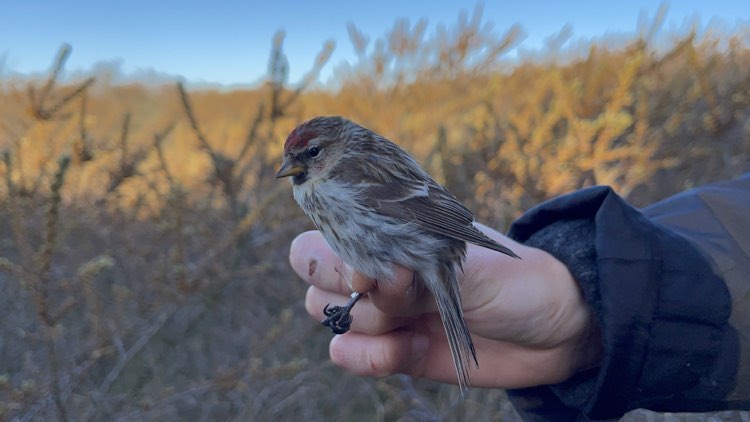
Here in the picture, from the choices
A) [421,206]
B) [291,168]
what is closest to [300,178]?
[291,168]

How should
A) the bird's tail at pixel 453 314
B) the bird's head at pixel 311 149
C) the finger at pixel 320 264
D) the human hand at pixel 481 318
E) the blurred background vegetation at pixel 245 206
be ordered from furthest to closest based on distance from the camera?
the blurred background vegetation at pixel 245 206
the bird's head at pixel 311 149
the finger at pixel 320 264
the human hand at pixel 481 318
the bird's tail at pixel 453 314

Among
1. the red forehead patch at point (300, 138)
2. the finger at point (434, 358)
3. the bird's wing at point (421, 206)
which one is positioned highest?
the red forehead patch at point (300, 138)

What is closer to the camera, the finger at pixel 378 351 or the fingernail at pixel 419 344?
the finger at pixel 378 351

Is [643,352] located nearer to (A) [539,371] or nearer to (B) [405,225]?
(A) [539,371]

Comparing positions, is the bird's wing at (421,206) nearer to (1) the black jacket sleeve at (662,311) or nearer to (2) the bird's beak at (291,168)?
(2) the bird's beak at (291,168)

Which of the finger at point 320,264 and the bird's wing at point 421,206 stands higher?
the bird's wing at point 421,206

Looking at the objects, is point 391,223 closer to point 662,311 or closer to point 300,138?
point 300,138

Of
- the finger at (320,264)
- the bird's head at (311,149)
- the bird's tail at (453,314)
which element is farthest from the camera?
the bird's head at (311,149)

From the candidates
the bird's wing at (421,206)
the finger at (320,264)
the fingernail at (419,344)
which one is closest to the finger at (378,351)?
the fingernail at (419,344)
